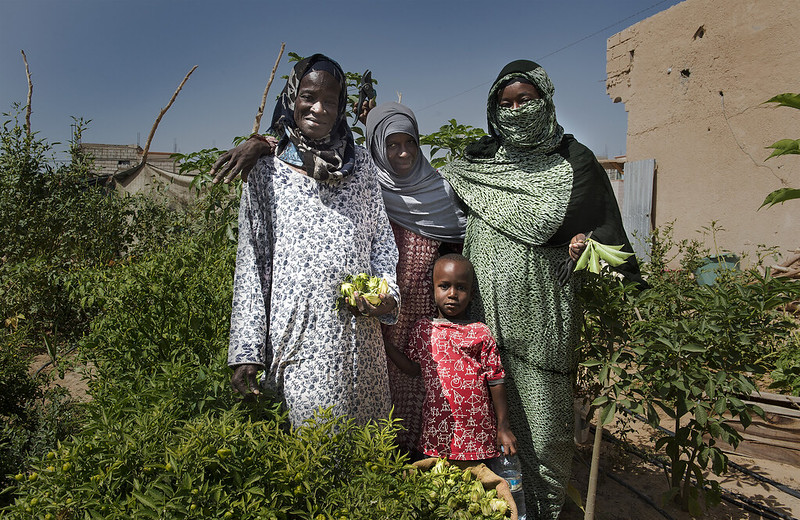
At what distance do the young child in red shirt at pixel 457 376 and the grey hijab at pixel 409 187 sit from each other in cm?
26

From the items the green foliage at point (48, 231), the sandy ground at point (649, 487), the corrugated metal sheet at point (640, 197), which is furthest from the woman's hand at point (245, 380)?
the corrugated metal sheet at point (640, 197)

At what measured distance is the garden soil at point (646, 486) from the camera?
10.0 feet

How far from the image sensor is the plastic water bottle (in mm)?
2336

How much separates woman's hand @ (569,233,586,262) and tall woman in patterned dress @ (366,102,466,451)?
67 centimetres

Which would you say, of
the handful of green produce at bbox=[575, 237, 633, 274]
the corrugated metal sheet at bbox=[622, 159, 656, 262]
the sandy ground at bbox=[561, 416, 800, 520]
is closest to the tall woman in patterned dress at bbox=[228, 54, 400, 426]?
the handful of green produce at bbox=[575, 237, 633, 274]

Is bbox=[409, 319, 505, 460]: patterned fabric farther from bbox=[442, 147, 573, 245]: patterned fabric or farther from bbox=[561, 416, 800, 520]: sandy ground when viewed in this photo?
bbox=[561, 416, 800, 520]: sandy ground

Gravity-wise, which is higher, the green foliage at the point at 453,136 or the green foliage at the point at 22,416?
the green foliage at the point at 453,136

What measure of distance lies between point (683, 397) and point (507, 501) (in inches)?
35.5

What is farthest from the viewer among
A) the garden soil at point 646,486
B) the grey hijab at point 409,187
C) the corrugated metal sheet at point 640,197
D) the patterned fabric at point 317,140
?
the corrugated metal sheet at point 640,197

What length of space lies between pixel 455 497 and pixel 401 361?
771 mm

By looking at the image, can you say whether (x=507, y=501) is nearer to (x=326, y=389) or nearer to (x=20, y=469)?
(x=326, y=389)

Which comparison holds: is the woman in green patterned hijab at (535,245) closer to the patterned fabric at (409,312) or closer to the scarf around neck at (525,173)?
the scarf around neck at (525,173)

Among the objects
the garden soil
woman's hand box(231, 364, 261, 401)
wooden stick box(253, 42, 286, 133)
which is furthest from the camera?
wooden stick box(253, 42, 286, 133)

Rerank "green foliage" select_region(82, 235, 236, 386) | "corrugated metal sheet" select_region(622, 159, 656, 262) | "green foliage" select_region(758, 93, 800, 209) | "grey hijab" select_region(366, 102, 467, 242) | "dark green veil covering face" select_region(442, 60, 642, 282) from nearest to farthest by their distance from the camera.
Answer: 1. "green foliage" select_region(758, 93, 800, 209)
2. "green foliage" select_region(82, 235, 236, 386)
3. "dark green veil covering face" select_region(442, 60, 642, 282)
4. "grey hijab" select_region(366, 102, 467, 242)
5. "corrugated metal sheet" select_region(622, 159, 656, 262)
